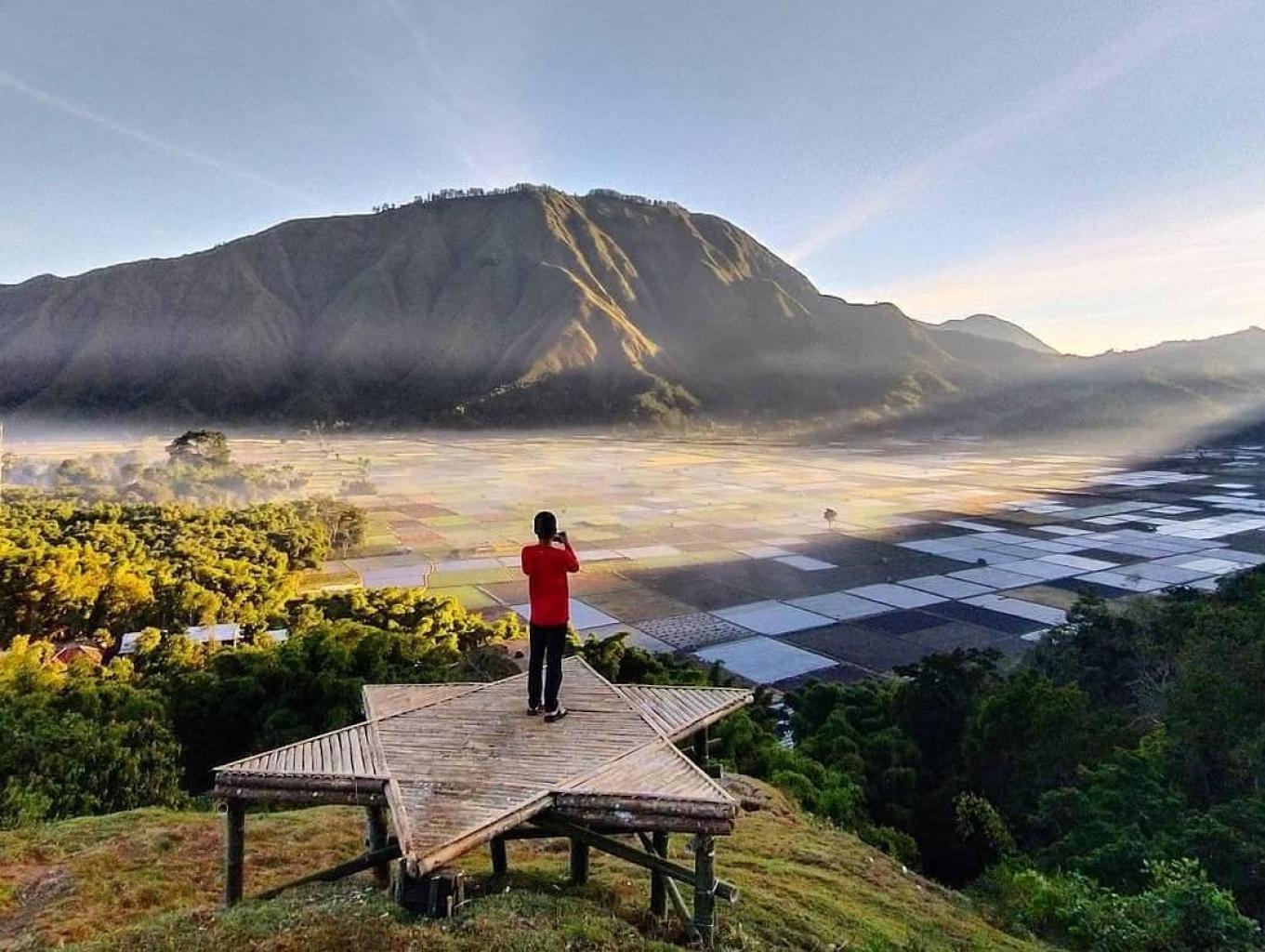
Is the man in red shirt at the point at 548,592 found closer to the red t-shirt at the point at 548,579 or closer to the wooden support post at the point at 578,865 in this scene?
the red t-shirt at the point at 548,579

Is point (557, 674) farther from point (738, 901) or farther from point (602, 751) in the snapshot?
point (738, 901)

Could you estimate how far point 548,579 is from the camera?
30.8 feet

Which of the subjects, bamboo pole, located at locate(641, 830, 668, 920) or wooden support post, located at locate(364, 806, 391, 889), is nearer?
bamboo pole, located at locate(641, 830, 668, 920)

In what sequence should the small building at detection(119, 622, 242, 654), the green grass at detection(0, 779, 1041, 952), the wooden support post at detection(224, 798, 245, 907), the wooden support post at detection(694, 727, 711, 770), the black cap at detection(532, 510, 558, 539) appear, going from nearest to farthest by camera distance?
the green grass at detection(0, 779, 1041, 952), the wooden support post at detection(224, 798, 245, 907), the black cap at detection(532, 510, 558, 539), the wooden support post at detection(694, 727, 711, 770), the small building at detection(119, 622, 242, 654)

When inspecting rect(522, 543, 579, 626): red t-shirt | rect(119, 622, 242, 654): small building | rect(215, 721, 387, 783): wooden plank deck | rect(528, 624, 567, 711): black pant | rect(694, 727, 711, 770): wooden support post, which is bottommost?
rect(119, 622, 242, 654): small building

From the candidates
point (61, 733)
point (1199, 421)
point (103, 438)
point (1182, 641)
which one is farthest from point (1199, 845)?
point (1199, 421)

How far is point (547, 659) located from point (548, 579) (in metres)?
1.26

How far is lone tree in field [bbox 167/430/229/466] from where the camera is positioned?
284ft

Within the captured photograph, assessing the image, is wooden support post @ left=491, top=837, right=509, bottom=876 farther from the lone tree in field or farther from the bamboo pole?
the lone tree in field

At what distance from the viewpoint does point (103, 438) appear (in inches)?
5999

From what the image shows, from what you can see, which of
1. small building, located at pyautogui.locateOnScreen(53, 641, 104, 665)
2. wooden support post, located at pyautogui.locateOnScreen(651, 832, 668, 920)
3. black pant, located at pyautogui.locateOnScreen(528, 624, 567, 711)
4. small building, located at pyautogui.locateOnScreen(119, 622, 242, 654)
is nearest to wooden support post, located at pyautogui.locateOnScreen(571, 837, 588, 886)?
wooden support post, located at pyautogui.locateOnScreen(651, 832, 668, 920)

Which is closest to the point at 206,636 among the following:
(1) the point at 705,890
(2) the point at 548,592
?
(2) the point at 548,592

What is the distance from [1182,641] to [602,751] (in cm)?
2981

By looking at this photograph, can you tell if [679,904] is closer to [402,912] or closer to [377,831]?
[402,912]
